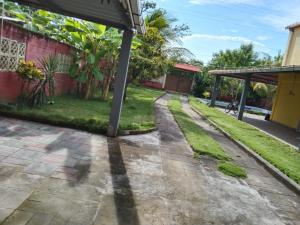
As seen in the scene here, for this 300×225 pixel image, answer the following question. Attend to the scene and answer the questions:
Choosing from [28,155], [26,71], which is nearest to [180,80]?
[26,71]

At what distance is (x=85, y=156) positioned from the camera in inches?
237

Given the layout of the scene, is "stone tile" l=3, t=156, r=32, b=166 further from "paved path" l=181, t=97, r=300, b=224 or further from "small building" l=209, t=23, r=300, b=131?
"small building" l=209, t=23, r=300, b=131

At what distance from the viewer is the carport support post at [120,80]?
7500mm

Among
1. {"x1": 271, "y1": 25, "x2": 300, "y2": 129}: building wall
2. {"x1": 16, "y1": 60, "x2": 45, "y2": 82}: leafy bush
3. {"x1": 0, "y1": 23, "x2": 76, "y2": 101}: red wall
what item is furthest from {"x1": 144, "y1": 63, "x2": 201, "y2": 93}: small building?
{"x1": 16, "y1": 60, "x2": 45, "y2": 82}: leafy bush

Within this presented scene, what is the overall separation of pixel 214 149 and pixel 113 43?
21.5ft

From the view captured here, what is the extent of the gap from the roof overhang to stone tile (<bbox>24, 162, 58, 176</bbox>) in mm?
2824

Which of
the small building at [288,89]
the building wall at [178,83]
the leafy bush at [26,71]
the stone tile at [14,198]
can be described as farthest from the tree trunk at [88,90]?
the building wall at [178,83]

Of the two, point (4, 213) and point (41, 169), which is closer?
point (4, 213)

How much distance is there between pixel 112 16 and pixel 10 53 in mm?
3438

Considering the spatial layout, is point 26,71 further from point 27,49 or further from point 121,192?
point 121,192

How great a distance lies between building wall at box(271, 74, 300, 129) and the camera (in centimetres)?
1745

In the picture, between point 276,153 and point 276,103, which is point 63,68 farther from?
point 276,103

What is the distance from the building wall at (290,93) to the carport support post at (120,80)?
12267mm

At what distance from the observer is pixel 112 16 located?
6.71m
